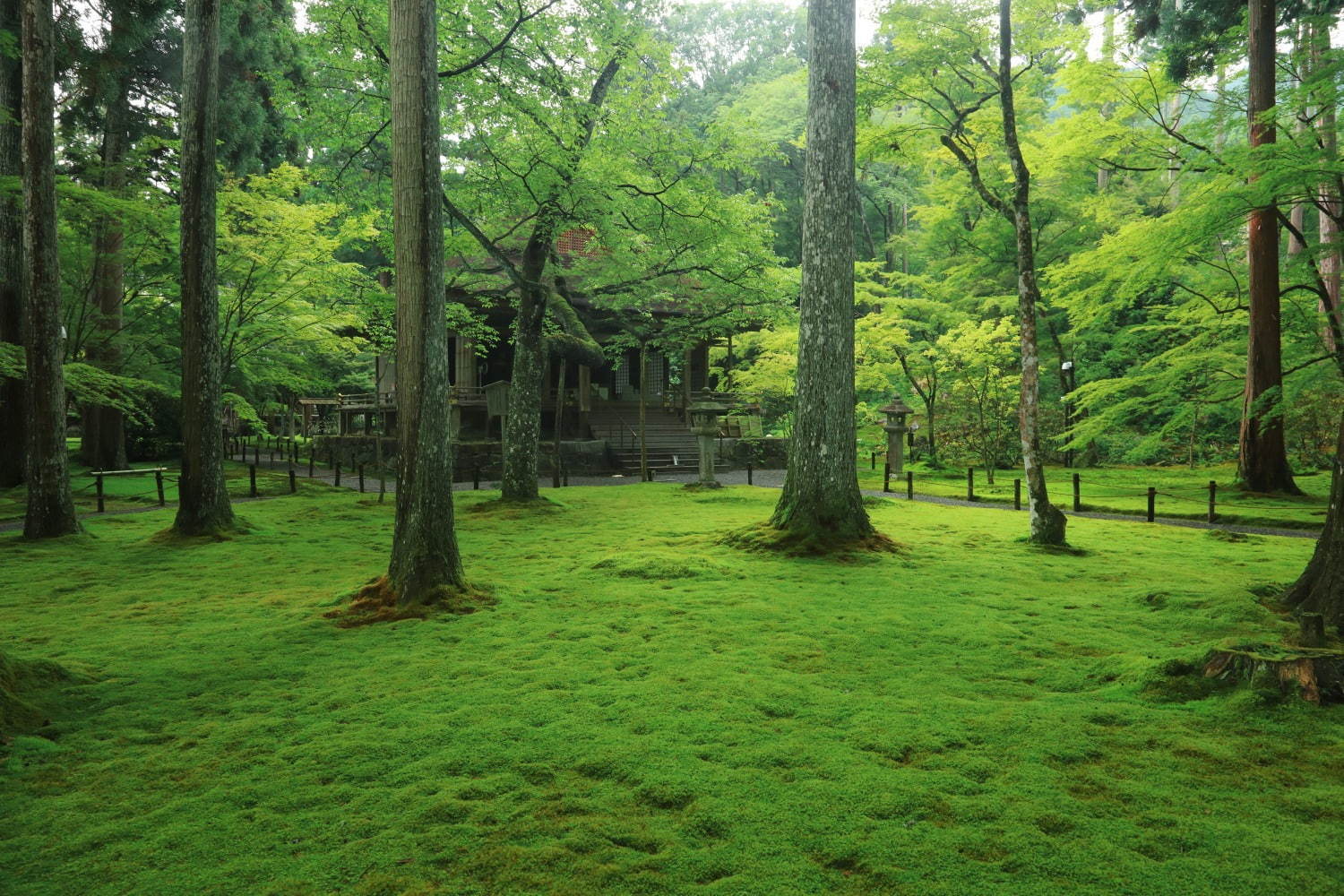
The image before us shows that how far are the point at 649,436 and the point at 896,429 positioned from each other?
28.5ft

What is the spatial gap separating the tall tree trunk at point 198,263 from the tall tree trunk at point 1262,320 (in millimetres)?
16538

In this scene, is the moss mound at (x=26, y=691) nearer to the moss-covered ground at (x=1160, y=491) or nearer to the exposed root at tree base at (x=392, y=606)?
the exposed root at tree base at (x=392, y=606)

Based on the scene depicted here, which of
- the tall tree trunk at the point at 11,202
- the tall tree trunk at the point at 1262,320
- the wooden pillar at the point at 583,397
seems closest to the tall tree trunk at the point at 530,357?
the tall tree trunk at the point at 11,202

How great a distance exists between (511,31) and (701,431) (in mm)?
9247

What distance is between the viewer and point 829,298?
952 cm

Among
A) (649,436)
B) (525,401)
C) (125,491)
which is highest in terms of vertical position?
(525,401)

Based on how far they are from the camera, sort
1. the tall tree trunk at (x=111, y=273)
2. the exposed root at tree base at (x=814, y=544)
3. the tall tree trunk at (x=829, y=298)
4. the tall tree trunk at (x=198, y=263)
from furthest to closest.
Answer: the tall tree trunk at (x=111, y=273), the tall tree trunk at (x=198, y=263), the tall tree trunk at (x=829, y=298), the exposed root at tree base at (x=814, y=544)

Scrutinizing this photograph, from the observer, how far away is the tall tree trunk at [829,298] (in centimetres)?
941

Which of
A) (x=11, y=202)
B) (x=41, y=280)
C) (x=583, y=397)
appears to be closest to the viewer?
(x=41, y=280)

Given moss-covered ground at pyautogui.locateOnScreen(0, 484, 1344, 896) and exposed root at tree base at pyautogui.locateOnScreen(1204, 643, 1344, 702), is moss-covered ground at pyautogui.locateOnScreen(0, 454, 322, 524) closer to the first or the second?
moss-covered ground at pyautogui.locateOnScreen(0, 484, 1344, 896)

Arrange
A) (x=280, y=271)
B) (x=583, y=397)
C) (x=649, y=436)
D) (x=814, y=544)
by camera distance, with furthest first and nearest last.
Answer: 1. (x=649, y=436)
2. (x=583, y=397)
3. (x=280, y=271)
4. (x=814, y=544)

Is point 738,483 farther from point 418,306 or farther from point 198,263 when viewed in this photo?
point 418,306

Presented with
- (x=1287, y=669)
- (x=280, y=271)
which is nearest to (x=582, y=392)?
(x=280, y=271)

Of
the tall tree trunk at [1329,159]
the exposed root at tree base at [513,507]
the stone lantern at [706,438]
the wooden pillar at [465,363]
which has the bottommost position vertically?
the exposed root at tree base at [513,507]
